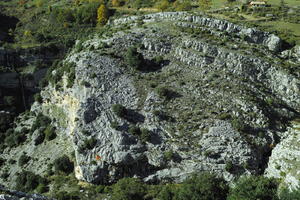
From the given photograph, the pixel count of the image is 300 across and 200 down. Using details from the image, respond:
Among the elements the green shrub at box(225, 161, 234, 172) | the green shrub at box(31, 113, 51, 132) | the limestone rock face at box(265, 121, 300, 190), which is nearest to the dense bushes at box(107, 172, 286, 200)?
the green shrub at box(225, 161, 234, 172)

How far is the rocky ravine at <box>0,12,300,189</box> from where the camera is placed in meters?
42.5

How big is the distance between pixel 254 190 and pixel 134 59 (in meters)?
32.7

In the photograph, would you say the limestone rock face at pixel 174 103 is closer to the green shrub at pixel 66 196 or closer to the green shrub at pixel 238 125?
the green shrub at pixel 238 125

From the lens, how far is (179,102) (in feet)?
162

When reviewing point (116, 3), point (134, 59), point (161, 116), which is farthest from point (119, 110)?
point (116, 3)

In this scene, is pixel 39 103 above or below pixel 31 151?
above

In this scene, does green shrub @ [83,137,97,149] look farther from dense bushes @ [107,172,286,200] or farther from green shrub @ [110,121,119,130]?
dense bushes @ [107,172,286,200]

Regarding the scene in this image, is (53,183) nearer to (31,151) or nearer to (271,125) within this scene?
(31,151)

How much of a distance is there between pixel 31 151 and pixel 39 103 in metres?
14.2

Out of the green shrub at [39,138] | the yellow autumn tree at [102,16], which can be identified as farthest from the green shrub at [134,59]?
the yellow autumn tree at [102,16]

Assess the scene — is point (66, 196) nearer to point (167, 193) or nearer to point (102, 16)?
point (167, 193)

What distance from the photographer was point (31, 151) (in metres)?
55.3

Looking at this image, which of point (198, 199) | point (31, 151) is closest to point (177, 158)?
point (198, 199)

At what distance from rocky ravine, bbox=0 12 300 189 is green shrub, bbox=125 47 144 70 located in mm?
1286
